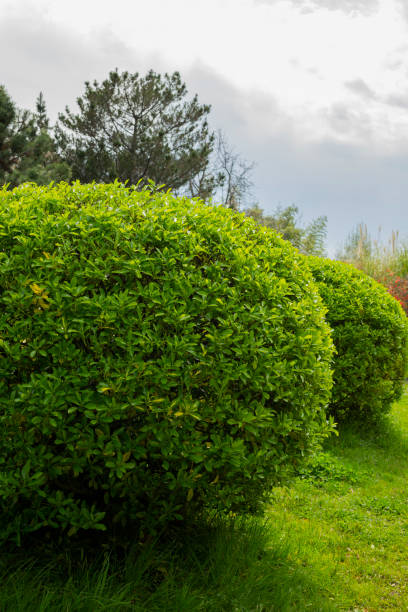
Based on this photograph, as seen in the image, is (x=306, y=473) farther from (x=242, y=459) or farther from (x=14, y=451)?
(x=14, y=451)

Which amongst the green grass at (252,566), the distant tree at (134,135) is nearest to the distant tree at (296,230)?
the distant tree at (134,135)

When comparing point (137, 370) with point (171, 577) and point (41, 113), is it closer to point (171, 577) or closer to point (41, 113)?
point (171, 577)

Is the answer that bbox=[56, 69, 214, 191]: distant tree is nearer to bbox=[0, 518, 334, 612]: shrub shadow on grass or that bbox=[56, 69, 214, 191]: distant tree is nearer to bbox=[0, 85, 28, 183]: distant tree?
bbox=[0, 85, 28, 183]: distant tree

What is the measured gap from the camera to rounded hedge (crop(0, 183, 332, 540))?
9.45ft

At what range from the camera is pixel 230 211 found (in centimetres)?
408

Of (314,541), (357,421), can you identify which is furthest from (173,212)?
Result: (357,421)

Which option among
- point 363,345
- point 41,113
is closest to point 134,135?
point 41,113

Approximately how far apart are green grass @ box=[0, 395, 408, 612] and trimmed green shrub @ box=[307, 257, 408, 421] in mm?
2009

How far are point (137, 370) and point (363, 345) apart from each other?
5089 mm

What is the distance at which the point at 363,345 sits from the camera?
23.7ft

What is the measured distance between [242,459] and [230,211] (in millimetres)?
1959

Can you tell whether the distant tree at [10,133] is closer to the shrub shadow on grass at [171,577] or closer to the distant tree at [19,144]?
the distant tree at [19,144]

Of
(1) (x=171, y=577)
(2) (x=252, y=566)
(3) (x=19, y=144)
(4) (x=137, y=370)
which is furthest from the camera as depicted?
(3) (x=19, y=144)

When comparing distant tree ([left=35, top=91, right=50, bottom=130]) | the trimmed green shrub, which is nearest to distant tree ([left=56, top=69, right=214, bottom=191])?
distant tree ([left=35, top=91, right=50, bottom=130])
